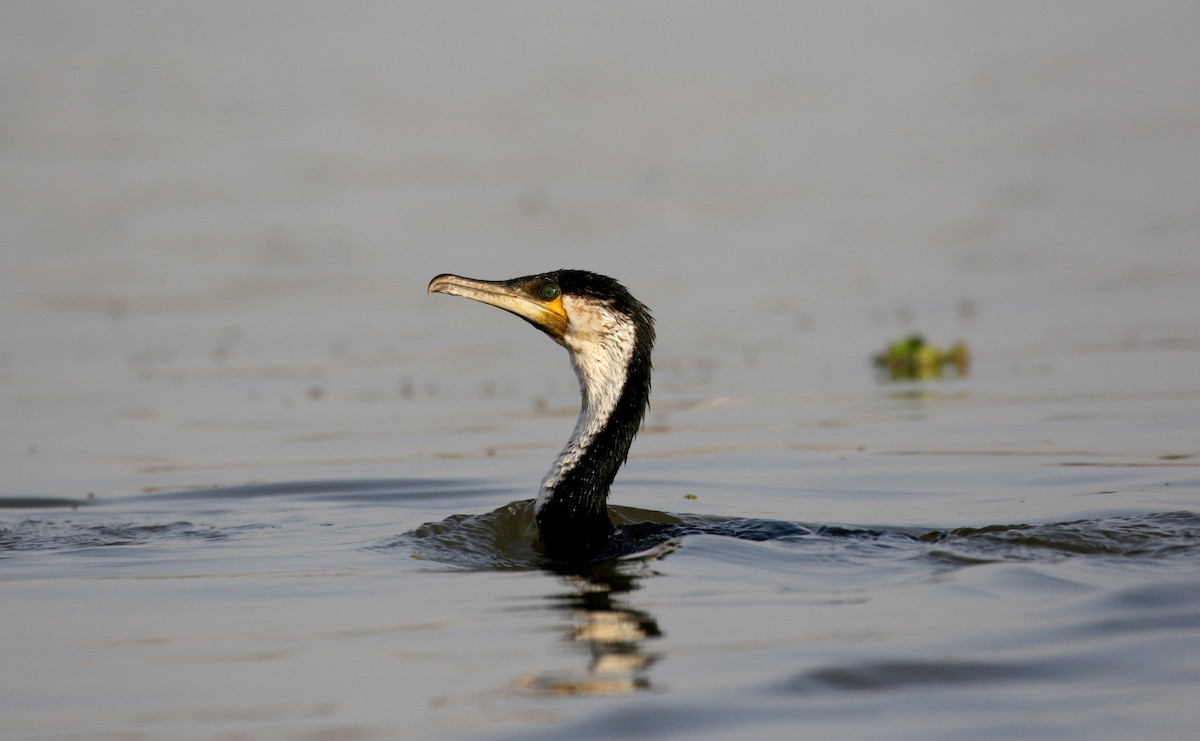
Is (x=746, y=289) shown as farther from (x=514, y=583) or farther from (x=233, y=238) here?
(x=514, y=583)

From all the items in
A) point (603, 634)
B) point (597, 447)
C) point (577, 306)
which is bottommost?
point (603, 634)

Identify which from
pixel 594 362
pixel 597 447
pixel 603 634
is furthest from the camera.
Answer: pixel 594 362

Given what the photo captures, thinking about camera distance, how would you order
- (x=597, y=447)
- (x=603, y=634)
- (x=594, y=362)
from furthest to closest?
(x=594, y=362) < (x=597, y=447) < (x=603, y=634)

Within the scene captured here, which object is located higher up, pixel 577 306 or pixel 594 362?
pixel 577 306

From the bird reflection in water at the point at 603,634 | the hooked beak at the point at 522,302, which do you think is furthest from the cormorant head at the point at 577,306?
the bird reflection in water at the point at 603,634

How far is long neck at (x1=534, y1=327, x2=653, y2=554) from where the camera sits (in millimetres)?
7547

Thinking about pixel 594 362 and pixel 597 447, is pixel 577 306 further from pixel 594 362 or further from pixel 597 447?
pixel 597 447

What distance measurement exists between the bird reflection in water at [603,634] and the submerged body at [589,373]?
28.6 inches

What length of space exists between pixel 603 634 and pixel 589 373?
234cm

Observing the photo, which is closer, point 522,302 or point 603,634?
point 603,634

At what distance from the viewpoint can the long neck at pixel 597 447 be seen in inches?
297

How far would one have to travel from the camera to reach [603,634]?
219 inches

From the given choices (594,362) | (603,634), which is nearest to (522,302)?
(594,362)

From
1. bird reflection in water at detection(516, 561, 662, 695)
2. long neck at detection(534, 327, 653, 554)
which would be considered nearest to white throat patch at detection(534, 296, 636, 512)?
long neck at detection(534, 327, 653, 554)
